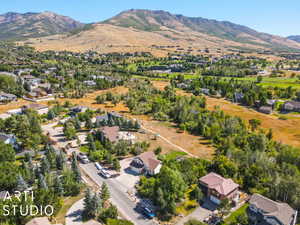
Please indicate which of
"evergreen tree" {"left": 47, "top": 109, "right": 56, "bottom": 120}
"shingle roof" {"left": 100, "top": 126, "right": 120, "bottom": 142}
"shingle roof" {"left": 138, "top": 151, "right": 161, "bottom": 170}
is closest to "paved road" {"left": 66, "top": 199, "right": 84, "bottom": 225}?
"shingle roof" {"left": 138, "top": 151, "right": 161, "bottom": 170}

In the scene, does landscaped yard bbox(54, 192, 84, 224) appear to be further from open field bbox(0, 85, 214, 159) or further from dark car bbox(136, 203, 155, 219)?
open field bbox(0, 85, 214, 159)

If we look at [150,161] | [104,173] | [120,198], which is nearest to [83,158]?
[104,173]

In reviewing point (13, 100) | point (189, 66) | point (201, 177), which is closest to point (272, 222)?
point (201, 177)

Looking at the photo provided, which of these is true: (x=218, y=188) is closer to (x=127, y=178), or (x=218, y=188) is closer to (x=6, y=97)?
(x=127, y=178)

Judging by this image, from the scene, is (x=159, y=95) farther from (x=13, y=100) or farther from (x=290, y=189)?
(x=290, y=189)

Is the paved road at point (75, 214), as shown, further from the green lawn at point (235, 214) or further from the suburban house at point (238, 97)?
the suburban house at point (238, 97)

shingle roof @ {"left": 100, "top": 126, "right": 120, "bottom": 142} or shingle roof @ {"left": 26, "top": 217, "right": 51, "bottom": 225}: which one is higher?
shingle roof @ {"left": 100, "top": 126, "right": 120, "bottom": 142}
